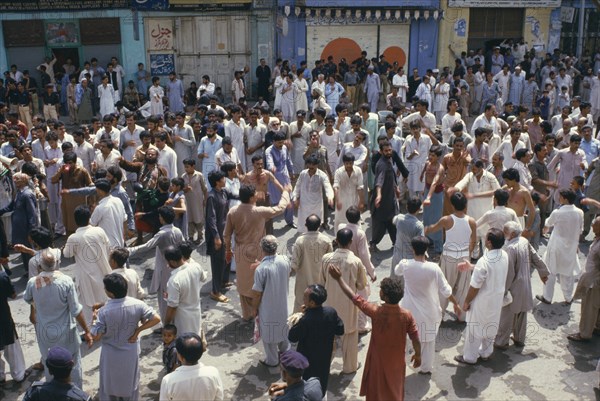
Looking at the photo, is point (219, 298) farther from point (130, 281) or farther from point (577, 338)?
point (577, 338)

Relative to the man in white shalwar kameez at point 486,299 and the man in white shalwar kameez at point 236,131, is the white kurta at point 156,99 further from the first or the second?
the man in white shalwar kameez at point 486,299

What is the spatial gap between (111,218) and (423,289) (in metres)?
3.69

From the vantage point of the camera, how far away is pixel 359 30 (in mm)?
20312

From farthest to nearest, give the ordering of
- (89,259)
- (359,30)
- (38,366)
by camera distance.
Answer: (359,30), (89,259), (38,366)

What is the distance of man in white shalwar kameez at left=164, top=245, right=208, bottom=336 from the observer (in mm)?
5996

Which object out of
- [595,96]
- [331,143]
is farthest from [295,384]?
[595,96]

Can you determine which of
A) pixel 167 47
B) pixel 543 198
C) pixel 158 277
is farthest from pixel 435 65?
pixel 158 277

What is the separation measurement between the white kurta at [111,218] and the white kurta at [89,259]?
0.61 meters

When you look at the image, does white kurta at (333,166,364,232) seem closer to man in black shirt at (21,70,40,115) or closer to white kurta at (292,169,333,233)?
white kurta at (292,169,333,233)

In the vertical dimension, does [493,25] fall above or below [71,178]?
above

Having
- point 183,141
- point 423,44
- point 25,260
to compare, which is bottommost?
point 25,260

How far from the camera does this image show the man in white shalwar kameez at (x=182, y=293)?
6.00 metres

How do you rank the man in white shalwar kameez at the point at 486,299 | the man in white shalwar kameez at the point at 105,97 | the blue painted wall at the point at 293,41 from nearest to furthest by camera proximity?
the man in white shalwar kameez at the point at 486,299
the man in white shalwar kameez at the point at 105,97
the blue painted wall at the point at 293,41

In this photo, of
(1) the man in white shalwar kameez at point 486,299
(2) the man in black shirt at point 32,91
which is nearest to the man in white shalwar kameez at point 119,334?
(1) the man in white shalwar kameez at point 486,299
